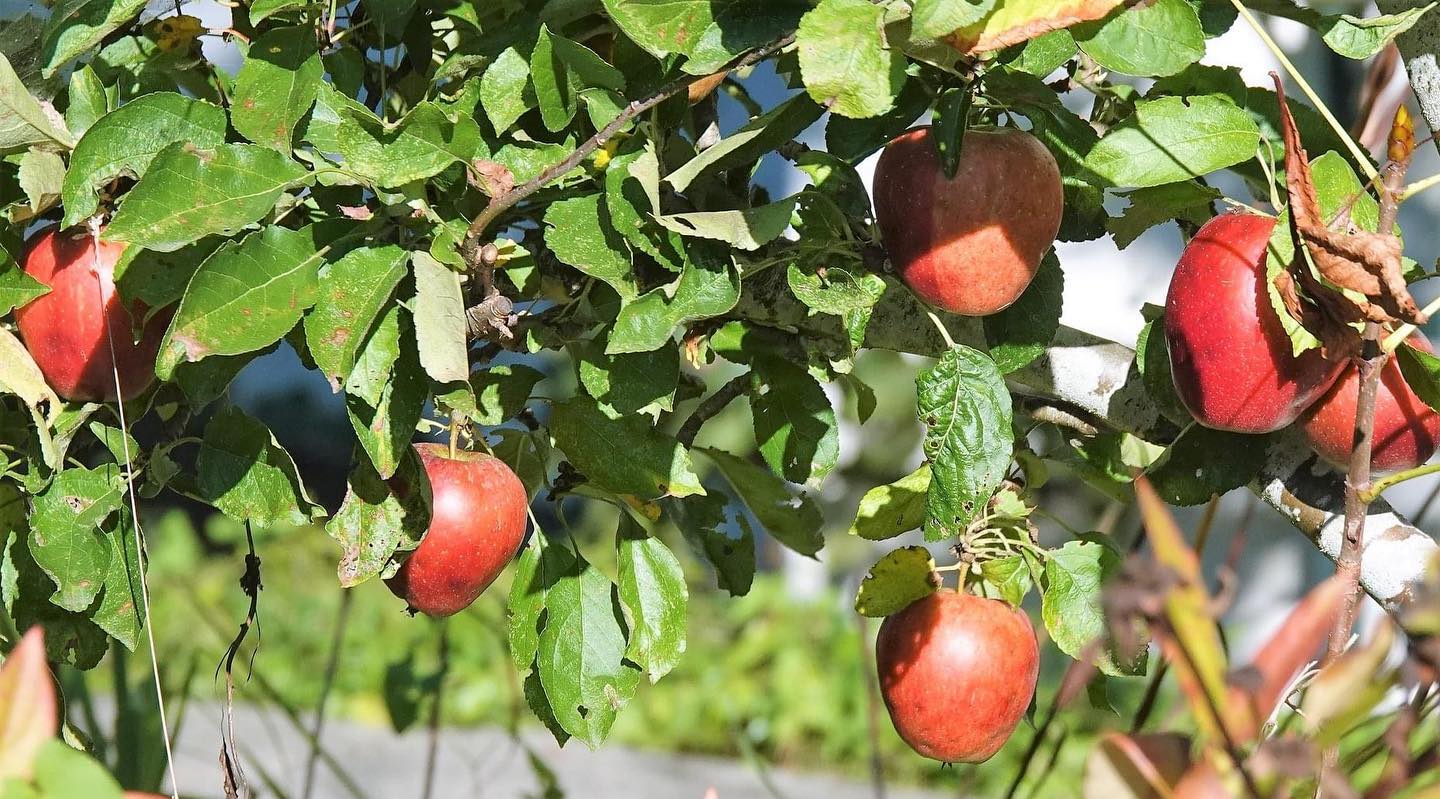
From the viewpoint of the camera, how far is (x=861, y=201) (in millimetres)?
804

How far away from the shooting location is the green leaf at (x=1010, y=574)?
0.96 meters

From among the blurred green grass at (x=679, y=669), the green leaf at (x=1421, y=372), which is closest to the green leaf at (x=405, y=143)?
the green leaf at (x=1421, y=372)

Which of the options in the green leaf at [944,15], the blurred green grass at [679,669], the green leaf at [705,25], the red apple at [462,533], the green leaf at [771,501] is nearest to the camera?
Answer: the green leaf at [944,15]

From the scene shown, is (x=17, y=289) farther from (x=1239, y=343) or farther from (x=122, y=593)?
(x=1239, y=343)

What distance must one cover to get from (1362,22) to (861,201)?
29 centimetres

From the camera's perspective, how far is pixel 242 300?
704 mm

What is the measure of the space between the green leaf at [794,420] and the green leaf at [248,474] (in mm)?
295

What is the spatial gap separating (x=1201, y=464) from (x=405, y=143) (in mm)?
536

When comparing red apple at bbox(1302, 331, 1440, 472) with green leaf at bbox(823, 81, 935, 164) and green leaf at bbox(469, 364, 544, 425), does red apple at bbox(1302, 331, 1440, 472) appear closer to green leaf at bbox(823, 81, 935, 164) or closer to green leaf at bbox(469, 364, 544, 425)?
green leaf at bbox(823, 81, 935, 164)

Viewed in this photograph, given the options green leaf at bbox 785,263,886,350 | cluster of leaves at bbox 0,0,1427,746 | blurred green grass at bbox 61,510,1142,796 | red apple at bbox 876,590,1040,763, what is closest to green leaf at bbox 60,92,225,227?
cluster of leaves at bbox 0,0,1427,746

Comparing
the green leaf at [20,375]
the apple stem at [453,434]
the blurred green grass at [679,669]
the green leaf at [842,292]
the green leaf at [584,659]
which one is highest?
the green leaf at [842,292]

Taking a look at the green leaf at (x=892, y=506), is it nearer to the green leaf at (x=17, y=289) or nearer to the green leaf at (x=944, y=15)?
the green leaf at (x=944, y=15)

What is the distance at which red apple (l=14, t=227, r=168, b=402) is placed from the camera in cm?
82

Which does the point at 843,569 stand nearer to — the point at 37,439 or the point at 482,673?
the point at 482,673
